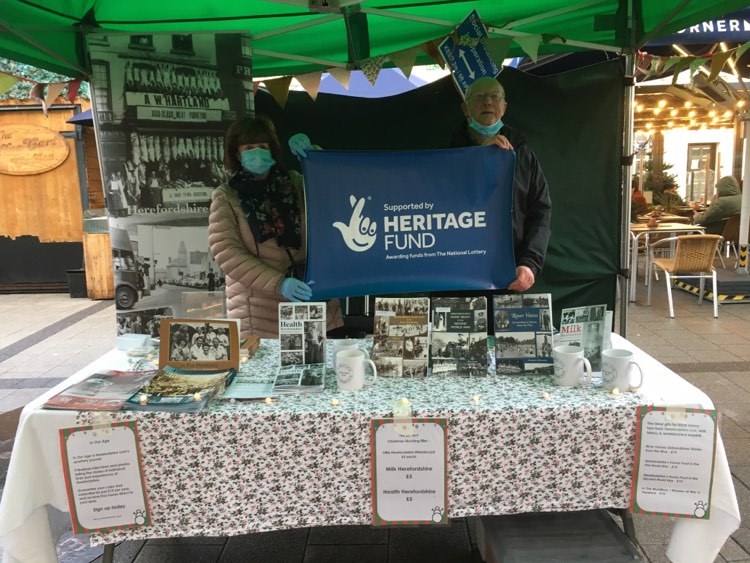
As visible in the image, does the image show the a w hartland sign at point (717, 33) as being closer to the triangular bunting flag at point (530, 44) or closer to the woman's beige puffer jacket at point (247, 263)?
the triangular bunting flag at point (530, 44)

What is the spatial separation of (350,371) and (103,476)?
0.74 m

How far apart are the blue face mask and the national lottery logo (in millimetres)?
417

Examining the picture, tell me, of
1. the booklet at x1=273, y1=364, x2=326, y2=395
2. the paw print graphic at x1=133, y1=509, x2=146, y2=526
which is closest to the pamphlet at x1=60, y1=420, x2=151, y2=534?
the paw print graphic at x1=133, y1=509, x2=146, y2=526

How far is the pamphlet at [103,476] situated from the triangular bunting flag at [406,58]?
7.48ft

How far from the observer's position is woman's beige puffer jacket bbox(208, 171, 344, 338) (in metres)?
2.32

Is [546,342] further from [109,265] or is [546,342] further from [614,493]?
[109,265]

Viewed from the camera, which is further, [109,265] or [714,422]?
[109,265]

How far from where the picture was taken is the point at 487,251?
2.21 meters

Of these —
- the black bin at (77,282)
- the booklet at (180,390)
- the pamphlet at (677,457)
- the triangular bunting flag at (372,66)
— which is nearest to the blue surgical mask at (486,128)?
the triangular bunting flag at (372,66)

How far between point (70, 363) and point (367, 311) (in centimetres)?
282

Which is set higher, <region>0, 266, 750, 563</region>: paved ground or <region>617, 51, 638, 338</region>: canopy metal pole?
<region>617, 51, 638, 338</region>: canopy metal pole

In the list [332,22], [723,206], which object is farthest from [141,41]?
[723,206]

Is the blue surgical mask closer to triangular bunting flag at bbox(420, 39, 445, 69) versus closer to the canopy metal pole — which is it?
triangular bunting flag at bbox(420, 39, 445, 69)

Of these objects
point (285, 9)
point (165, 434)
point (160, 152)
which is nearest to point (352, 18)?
point (285, 9)
